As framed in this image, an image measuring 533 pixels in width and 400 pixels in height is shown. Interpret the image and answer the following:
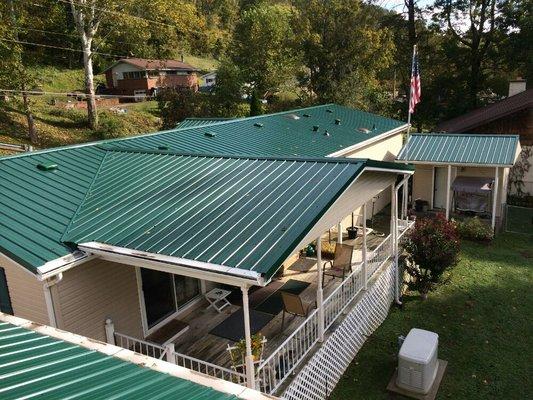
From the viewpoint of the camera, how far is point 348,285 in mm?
10055

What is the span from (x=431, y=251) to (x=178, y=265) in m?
7.86

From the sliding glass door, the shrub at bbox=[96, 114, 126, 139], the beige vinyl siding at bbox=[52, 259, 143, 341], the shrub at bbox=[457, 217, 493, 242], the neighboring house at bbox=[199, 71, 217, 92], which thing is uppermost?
the neighboring house at bbox=[199, 71, 217, 92]

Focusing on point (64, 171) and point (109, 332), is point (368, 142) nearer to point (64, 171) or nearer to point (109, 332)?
point (64, 171)

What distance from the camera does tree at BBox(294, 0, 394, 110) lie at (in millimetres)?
35500

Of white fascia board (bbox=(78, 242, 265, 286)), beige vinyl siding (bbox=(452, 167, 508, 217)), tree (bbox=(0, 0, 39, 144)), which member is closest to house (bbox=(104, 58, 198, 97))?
tree (bbox=(0, 0, 39, 144))

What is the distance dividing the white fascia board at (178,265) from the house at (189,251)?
0.06 feet

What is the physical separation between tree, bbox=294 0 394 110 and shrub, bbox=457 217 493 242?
19.6 meters

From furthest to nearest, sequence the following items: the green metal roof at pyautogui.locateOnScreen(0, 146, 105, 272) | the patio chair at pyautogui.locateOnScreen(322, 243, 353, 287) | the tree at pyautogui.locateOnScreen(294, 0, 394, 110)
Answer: the tree at pyautogui.locateOnScreen(294, 0, 394, 110) < the patio chair at pyautogui.locateOnScreen(322, 243, 353, 287) < the green metal roof at pyautogui.locateOnScreen(0, 146, 105, 272)

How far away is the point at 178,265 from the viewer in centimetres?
609

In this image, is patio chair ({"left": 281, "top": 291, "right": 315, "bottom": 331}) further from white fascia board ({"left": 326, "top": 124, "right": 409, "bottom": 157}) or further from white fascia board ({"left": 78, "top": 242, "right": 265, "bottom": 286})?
white fascia board ({"left": 326, "top": 124, "right": 409, "bottom": 157})

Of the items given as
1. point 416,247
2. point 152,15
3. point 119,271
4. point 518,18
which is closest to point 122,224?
point 119,271

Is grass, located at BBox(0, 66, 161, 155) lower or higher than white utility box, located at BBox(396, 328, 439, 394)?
higher

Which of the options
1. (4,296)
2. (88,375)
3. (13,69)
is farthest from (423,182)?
(13,69)

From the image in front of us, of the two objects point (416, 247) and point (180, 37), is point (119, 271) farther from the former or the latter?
point (180, 37)
